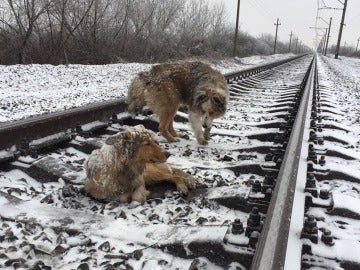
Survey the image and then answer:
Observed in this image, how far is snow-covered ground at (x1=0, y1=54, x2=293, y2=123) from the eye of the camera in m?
8.24

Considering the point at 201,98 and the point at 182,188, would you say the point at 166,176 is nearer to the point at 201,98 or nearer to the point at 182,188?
the point at 182,188

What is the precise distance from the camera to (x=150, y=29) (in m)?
34.8

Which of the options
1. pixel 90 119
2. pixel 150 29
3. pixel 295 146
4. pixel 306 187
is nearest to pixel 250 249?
pixel 306 187

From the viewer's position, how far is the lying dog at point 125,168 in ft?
11.6

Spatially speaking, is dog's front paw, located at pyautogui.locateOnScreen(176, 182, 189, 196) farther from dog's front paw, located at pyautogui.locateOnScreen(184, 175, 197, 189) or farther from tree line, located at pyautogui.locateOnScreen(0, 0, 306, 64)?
tree line, located at pyautogui.locateOnScreen(0, 0, 306, 64)

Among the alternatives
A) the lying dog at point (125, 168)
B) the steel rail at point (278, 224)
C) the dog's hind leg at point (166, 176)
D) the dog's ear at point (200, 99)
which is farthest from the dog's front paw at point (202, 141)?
the steel rail at point (278, 224)

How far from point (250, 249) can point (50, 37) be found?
69.3 ft

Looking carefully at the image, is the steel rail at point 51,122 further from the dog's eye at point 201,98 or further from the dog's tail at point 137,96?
the dog's eye at point 201,98

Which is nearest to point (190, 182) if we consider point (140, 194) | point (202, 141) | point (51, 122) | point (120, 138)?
point (140, 194)

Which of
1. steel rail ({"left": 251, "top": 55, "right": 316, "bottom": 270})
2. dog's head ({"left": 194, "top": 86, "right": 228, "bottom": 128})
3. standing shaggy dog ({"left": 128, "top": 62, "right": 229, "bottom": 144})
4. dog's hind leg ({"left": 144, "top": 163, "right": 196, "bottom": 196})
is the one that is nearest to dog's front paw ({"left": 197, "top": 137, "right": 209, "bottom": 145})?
standing shaggy dog ({"left": 128, "top": 62, "right": 229, "bottom": 144})

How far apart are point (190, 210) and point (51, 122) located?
2.44 metres

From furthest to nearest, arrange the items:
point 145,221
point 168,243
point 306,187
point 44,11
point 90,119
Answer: point 44,11 < point 90,119 < point 306,187 < point 145,221 < point 168,243

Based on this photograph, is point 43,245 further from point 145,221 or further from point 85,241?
point 145,221

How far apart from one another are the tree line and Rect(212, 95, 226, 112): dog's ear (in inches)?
606
